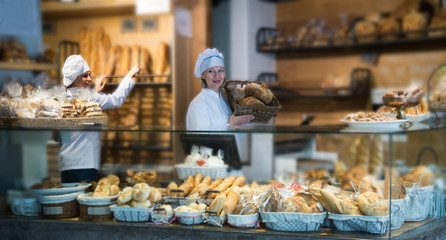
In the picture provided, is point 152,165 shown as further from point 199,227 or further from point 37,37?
point 199,227

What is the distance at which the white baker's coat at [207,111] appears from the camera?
238 cm

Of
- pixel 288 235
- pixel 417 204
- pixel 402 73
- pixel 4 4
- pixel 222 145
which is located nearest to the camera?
pixel 288 235

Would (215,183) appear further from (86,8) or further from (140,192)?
(86,8)

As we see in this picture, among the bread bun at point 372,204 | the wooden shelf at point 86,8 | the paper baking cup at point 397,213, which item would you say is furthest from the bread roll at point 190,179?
the wooden shelf at point 86,8

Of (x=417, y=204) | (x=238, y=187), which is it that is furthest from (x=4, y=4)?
(x=417, y=204)

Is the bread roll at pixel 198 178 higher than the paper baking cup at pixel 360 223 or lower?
higher

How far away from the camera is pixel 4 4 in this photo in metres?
3.44

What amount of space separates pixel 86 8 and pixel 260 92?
125 inches

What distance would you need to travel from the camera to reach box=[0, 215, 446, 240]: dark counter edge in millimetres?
2012

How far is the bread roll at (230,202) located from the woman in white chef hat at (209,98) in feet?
1.19

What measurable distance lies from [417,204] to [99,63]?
1.73m

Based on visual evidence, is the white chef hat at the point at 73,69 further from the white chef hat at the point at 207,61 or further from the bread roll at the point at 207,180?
the bread roll at the point at 207,180

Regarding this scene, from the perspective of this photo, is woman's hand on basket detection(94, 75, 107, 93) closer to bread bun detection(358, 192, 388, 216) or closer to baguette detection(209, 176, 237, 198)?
baguette detection(209, 176, 237, 198)

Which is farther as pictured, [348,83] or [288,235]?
[348,83]
